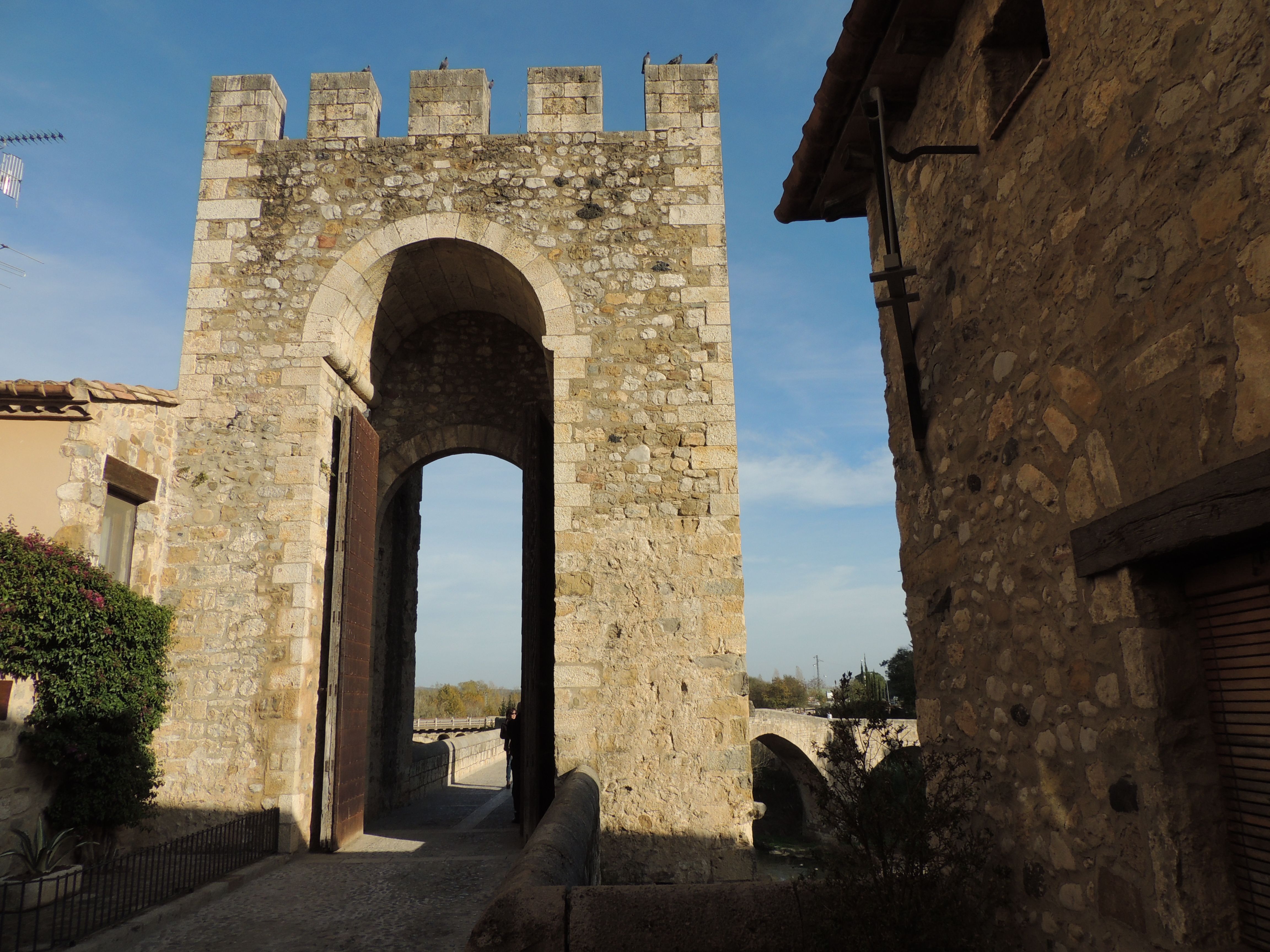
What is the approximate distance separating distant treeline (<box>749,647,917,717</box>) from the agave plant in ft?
14.6

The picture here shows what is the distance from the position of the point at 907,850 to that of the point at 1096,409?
4.95 ft

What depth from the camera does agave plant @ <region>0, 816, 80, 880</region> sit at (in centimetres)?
485

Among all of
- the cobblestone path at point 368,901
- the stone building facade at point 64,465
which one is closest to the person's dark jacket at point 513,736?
the cobblestone path at point 368,901

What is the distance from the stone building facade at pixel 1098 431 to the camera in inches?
74.5

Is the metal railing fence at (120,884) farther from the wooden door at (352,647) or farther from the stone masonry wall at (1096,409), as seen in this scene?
the stone masonry wall at (1096,409)

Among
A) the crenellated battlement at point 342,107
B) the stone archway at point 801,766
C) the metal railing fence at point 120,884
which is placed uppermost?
the crenellated battlement at point 342,107

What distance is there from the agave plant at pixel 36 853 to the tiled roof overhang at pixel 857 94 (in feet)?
18.0

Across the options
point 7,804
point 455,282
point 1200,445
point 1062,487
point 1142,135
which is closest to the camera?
point 1200,445

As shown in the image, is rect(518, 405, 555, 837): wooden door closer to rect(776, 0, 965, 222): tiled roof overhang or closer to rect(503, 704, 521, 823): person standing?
rect(503, 704, 521, 823): person standing

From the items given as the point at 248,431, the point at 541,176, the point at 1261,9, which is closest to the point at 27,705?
the point at 248,431

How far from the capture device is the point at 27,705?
550 centimetres

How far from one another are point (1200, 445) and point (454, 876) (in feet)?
18.3

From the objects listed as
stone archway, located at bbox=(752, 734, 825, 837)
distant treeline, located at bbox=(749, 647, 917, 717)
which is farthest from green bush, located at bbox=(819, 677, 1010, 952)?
stone archway, located at bbox=(752, 734, 825, 837)

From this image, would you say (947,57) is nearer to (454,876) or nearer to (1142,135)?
(1142,135)
